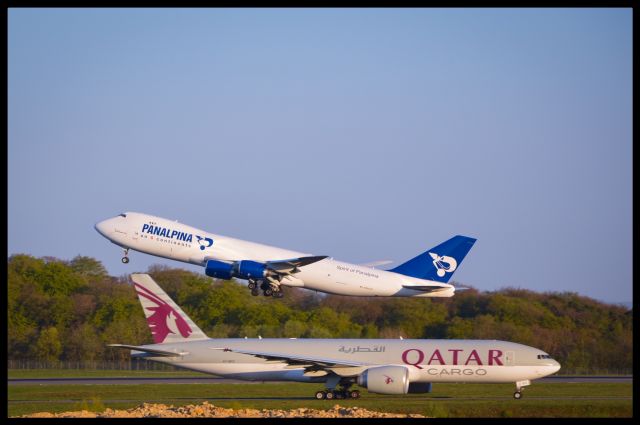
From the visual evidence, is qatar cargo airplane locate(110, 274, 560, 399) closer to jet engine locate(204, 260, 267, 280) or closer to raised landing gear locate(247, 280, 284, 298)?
jet engine locate(204, 260, 267, 280)

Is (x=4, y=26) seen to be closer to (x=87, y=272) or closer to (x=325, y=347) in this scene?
(x=325, y=347)

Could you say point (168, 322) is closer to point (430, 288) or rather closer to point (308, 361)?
point (308, 361)

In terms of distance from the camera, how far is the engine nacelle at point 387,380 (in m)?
59.0

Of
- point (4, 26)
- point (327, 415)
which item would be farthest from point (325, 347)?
point (4, 26)

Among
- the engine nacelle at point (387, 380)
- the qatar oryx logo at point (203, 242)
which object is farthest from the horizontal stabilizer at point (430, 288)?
the qatar oryx logo at point (203, 242)

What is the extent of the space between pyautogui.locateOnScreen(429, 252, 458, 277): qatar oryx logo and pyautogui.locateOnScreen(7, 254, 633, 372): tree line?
1840 centimetres

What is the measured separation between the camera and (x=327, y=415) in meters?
47.5

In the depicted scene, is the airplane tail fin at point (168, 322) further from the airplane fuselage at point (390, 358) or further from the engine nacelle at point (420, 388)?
the engine nacelle at point (420, 388)

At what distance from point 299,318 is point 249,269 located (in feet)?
119

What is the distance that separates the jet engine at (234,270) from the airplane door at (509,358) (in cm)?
1411

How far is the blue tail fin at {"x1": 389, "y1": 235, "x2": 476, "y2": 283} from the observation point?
70.7 m

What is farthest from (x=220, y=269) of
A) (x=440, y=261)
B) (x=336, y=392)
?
(x=440, y=261)

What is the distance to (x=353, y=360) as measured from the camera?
62156 mm

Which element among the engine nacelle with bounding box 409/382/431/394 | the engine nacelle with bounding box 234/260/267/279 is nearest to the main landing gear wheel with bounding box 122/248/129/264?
the engine nacelle with bounding box 234/260/267/279
